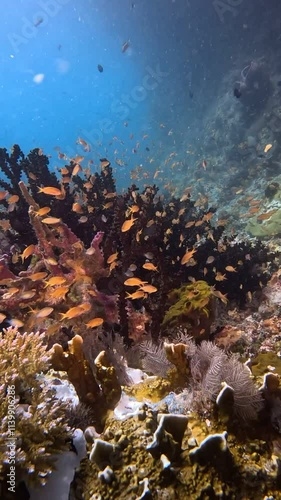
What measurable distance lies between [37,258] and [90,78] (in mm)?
158947

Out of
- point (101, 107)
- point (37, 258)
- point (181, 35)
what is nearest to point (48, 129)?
point (101, 107)

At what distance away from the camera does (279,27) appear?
2725cm

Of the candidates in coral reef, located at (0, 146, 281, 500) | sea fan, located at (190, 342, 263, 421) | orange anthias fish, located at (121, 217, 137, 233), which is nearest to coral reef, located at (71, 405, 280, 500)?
coral reef, located at (0, 146, 281, 500)

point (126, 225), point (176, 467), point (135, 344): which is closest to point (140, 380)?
point (135, 344)

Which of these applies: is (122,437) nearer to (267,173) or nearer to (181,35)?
(267,173)

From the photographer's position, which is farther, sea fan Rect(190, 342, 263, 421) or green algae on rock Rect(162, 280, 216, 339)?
green algae on rock Rect(162, 280, 216, 339)

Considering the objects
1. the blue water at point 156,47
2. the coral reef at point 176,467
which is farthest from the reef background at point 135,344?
the blue water at point 156,47

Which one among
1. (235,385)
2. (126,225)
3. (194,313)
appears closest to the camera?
(235,385)

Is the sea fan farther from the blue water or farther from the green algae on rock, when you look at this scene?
the blue water

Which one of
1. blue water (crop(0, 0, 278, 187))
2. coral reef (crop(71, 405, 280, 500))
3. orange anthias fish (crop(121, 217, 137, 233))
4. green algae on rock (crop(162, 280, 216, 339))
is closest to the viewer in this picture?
coral reef (crop(71, 405, 280, 500))

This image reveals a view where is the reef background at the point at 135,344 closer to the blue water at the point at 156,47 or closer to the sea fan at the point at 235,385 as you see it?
the sea fan at the point at 235,385

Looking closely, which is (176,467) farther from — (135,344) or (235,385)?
(135,344)

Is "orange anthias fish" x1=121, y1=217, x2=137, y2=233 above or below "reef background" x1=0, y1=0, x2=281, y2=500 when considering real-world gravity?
above

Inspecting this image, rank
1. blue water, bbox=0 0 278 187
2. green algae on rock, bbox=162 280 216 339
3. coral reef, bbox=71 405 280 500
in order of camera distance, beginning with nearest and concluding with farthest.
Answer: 1. coral reef, bbox=71 405 280 500
2. green algae on rock, bbox=162 280 216 339
3. blue water, bbox=0 0 278 187
